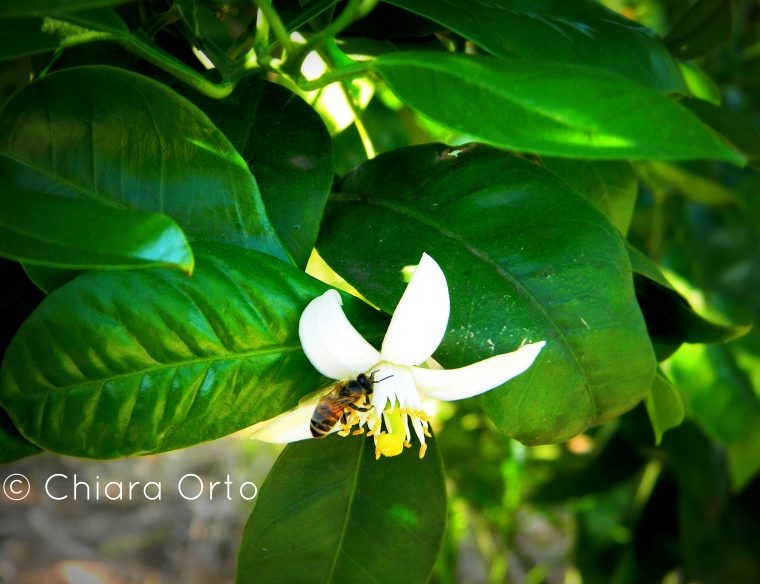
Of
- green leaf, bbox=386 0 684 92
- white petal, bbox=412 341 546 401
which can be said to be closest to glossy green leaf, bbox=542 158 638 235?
green leaf, bbox=386 0 684 92

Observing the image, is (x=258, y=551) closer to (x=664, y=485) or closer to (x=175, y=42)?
(x=175, y=42)

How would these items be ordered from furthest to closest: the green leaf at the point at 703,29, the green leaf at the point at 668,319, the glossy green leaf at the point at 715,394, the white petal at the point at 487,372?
the glossy green leaf at the point at 715,394, the green leaf at the point at 703,29, the green leaf at the point at 668,319, the white petal at the point at 487,372

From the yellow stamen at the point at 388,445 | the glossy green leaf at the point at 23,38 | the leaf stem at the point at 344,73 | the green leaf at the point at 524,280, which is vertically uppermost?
the leaf stem at the point at 344,73

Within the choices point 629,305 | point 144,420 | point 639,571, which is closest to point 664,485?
point 639,571

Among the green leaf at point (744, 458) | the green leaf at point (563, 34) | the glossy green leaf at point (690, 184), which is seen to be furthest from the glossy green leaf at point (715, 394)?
the green leaf at point (563, 34)

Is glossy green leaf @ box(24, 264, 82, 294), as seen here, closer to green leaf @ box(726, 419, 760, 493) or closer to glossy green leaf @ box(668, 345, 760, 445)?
glossy green leaf @ box(668, 345, 760, 445)

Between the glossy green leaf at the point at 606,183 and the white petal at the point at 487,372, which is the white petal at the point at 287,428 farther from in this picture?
the glossy green leaf at the point at 606,183
